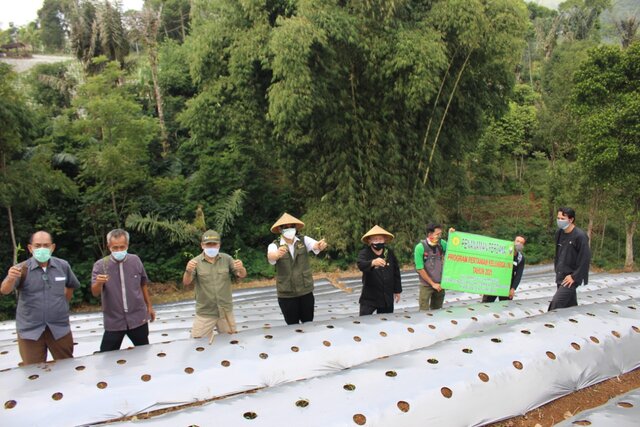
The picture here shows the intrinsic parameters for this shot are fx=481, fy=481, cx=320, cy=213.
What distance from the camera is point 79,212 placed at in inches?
512

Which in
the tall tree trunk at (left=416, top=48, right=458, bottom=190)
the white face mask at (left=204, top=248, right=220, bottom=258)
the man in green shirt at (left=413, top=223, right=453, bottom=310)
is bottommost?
the man in green shirt at (left=413, top=223, right=453, bottom=310)

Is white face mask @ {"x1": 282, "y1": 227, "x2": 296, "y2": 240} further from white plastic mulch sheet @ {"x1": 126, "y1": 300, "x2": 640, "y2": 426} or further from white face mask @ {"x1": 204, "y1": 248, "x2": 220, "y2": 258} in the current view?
white plastic mulch sheet @ {"x1": 126, "y1": 300, "x2": 640, "y2": 426}

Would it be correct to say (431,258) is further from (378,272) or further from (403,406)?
(403,406)

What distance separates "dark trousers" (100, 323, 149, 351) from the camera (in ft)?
11.8

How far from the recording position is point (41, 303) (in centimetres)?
330

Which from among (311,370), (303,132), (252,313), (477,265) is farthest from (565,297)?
(303,132)

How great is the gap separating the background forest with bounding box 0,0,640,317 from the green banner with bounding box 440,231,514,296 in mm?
5488

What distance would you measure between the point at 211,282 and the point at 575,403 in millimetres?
2755

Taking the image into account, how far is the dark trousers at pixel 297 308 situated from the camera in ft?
13.9

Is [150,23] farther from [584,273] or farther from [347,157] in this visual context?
[584,273]

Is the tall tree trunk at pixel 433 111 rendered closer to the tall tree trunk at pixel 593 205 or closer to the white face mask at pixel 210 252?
the tall tree trunk at pixel 593 205

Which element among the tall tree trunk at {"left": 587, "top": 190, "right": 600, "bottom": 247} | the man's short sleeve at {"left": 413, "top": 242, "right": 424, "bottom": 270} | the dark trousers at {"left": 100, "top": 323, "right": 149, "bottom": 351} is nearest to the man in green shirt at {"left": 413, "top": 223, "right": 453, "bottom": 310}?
the man's short sleeve at {"left": 413, "top": 242, "right": 424, "bottom": 270}

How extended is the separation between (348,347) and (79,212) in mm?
11475

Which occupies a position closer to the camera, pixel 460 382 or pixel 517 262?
pixel 460 382
